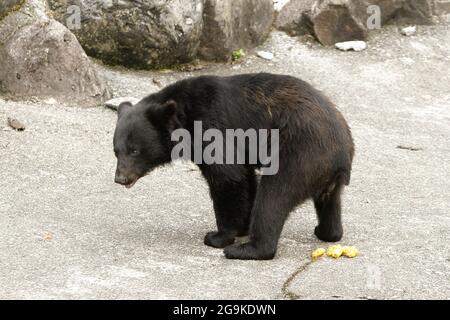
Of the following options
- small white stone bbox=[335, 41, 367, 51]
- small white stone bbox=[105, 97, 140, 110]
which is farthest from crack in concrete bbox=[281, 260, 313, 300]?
small white stone bbox=[335, 41, 367, 51]

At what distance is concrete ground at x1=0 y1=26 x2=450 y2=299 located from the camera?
5.65m

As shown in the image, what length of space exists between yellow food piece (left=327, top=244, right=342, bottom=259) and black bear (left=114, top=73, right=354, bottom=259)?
35cm

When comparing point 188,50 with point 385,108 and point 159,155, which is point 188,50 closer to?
point 385,108

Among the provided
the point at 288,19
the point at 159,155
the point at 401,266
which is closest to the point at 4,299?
the point at 159,155

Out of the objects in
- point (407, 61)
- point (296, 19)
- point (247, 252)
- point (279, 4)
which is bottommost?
point (407, 61)

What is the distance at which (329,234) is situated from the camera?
22.0 ft

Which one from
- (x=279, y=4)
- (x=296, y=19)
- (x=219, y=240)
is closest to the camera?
(x=219, y=240)

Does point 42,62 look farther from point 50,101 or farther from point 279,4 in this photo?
point 279,4

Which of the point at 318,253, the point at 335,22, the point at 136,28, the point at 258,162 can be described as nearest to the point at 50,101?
the point at 136,28

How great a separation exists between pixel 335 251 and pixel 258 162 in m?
0.90

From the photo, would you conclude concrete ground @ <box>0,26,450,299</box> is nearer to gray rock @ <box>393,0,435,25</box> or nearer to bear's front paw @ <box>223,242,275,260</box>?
bear's front paw @ <box>223,242,275,260</box>

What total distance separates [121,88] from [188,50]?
4.35ft

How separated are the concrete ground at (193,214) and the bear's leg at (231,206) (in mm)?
132

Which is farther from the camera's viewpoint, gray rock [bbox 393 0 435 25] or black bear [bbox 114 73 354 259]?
gray rock [bbox 393 0 435 25]
